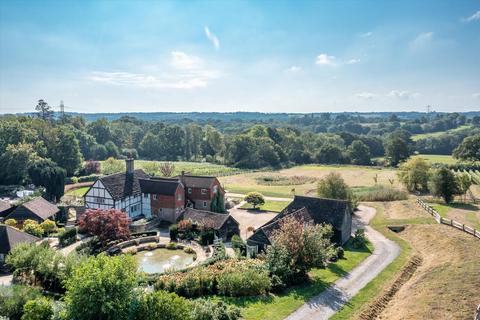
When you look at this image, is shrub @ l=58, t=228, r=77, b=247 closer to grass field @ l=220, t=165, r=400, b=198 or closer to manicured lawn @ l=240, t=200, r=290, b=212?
manicured lawn @ l=240, t=200, r=290, b=212

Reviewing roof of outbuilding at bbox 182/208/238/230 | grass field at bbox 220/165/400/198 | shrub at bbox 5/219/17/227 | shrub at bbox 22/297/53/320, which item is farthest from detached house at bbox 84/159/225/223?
shrub at bbox 22/297/53/320

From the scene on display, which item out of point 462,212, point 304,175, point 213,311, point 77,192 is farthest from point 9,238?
point 304,175

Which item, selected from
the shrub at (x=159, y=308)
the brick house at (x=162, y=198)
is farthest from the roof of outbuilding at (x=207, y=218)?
the shrub at (x=159, y=308)

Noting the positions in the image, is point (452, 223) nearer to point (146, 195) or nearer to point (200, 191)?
point (200, 191)

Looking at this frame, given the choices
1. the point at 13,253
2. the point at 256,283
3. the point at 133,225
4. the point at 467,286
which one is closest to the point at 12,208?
the point at 133,225

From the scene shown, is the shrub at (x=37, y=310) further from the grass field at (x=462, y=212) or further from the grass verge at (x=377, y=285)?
the grass field at (x=462, y=212)

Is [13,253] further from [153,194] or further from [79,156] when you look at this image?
[79,156]
